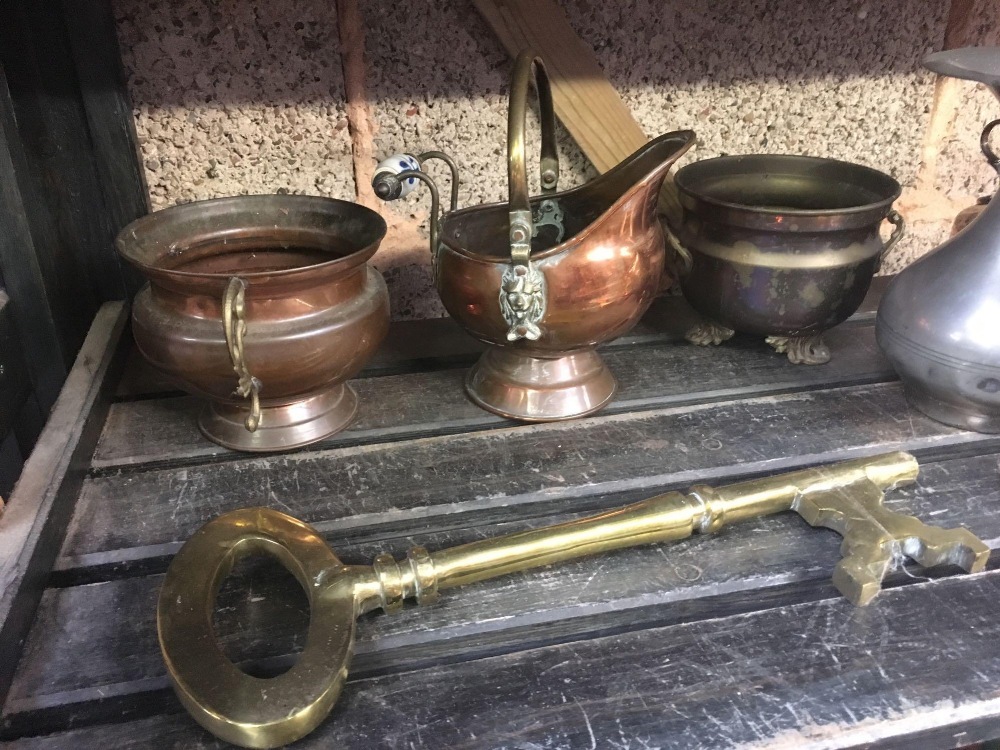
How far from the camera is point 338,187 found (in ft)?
3.30

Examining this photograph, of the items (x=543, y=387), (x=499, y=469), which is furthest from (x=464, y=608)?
(x=543, y=387)

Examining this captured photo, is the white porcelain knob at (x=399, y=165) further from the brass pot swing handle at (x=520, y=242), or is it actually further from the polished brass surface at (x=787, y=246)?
the polished brass surface at (x=787, y=246)

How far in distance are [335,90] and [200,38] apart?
0.16 m

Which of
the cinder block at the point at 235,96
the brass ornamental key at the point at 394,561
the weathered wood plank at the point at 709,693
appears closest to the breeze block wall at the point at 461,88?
the cinder block at the point at 235,96

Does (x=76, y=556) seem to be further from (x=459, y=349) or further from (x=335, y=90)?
(x=335, y=90)

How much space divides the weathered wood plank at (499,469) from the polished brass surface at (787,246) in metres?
0.10

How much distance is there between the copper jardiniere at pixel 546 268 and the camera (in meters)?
0.75

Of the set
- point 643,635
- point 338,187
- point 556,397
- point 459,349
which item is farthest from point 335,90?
point 643,635

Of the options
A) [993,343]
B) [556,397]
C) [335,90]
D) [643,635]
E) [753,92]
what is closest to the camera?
[643,635]

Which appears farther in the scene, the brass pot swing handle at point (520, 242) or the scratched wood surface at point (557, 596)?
the brass pot swing handle at point (520, 242)

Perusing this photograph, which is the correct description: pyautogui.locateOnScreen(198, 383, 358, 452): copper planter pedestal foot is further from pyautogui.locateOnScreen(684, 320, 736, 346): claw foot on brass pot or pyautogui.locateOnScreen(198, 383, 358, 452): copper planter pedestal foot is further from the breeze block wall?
pyautogui.locateOnScreen(684, 320, 736, 346): claw foot on brass pot

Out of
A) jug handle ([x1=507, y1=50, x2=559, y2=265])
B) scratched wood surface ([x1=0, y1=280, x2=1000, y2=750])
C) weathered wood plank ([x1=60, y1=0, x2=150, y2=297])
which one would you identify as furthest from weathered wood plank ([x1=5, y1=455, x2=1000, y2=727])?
weathered wood plank ([x1=60, y1=0, x2=150, y2=297])

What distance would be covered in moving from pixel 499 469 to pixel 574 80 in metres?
0.51

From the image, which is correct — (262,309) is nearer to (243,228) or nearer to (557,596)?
(243,228)
